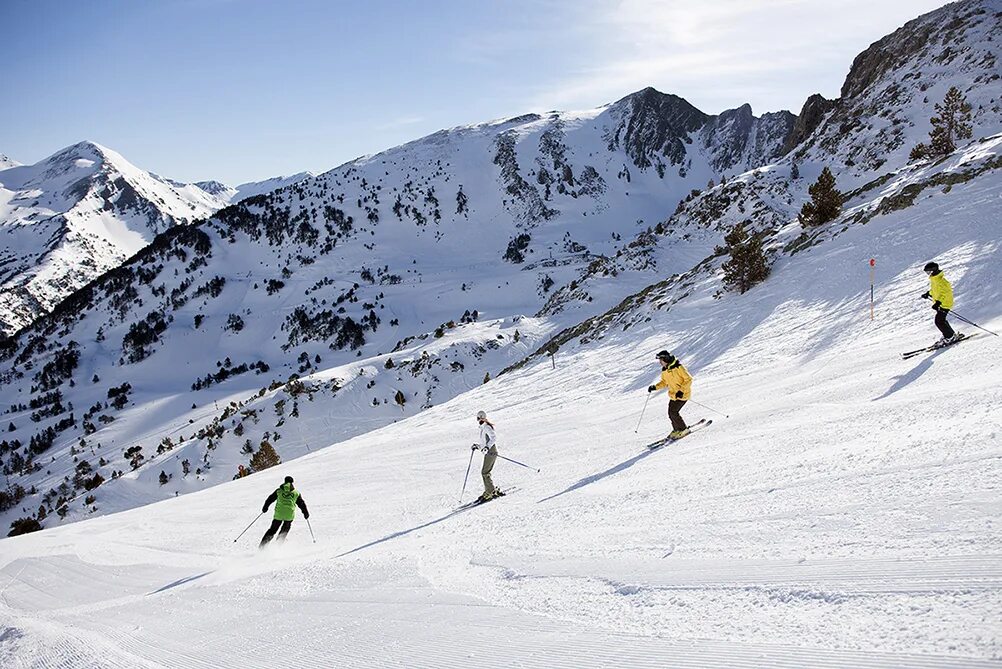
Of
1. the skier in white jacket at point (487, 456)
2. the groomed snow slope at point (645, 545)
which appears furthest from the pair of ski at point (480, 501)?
the groomed snow slope at point (645, 545)

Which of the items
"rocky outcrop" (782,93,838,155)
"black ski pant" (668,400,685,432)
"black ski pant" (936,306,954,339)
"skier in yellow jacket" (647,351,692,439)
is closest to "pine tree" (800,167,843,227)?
"black ski pant" (936,306,954,339)

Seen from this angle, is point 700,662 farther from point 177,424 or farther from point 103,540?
point 177,424

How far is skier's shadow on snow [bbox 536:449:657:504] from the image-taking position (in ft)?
29.2

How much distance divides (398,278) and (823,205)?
203 feet

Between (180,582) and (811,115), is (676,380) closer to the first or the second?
(180,582)

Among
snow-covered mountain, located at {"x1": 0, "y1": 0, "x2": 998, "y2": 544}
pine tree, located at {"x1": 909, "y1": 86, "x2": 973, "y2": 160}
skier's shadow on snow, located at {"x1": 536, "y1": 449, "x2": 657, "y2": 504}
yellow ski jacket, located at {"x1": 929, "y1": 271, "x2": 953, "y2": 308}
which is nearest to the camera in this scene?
skier's shadow on snow, located at {"x1": 536, "y1": 449, "x2": 657, "y2": 504}

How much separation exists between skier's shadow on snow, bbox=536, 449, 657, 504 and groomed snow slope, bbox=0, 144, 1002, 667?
0.18 feet

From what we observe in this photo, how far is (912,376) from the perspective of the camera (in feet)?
30.4

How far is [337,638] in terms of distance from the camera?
5.34 metres

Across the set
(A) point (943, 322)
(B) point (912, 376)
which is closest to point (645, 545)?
(B) point (912, 376)

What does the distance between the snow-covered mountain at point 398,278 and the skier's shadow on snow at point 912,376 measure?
47.5 feet

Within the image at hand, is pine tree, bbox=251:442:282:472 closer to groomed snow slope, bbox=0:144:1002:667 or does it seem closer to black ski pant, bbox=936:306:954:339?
groomed snow slope, bbox=0:144:1002:667

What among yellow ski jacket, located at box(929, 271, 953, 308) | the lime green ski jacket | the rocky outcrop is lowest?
the lime green ski jacket

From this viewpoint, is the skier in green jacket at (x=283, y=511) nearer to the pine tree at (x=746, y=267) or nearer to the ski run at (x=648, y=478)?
the ski run at (x=648, y=478)
